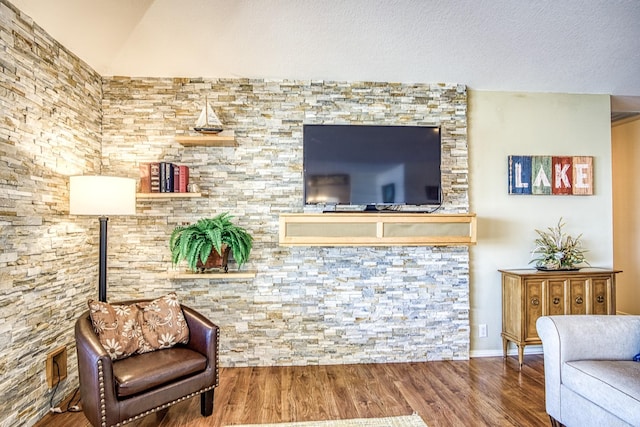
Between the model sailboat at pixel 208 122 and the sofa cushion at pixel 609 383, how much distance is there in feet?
9.54

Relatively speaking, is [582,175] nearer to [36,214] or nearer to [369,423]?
[369,423]

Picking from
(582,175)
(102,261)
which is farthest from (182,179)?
(582,175)

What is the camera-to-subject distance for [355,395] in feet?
8.89

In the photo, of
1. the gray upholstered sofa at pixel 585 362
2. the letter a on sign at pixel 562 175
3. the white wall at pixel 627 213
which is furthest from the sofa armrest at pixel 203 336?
the white wall at pixel 627 213

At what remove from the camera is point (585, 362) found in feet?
6.81

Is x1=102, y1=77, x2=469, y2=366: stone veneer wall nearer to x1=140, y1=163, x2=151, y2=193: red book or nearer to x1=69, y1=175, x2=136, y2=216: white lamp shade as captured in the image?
x1=140, y1=163, x2=151, y2=193: red book

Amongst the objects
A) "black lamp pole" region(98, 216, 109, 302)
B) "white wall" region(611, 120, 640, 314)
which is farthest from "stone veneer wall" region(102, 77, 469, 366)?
"white wall" region(611, 120, 640, 314)

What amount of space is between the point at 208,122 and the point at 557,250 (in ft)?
10.7

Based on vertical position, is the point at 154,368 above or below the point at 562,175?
below

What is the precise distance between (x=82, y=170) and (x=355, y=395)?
106 inches

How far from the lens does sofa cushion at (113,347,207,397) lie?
2.02 meters

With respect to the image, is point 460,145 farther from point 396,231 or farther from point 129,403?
point 129,403

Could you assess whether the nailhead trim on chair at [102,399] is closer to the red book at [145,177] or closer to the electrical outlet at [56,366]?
the electrical outlet at [56,366]

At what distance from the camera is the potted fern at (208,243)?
288cm
